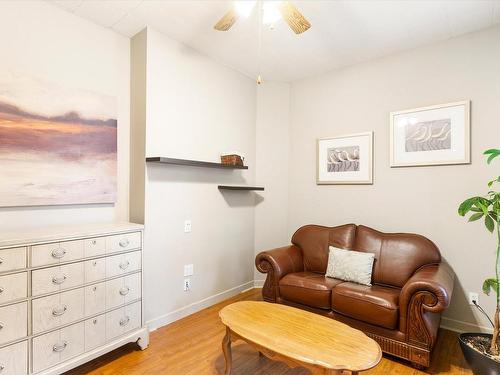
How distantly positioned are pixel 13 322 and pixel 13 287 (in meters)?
0.21

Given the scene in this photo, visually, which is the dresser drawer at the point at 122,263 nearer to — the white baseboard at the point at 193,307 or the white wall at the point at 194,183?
the white wall at the point at 194,183

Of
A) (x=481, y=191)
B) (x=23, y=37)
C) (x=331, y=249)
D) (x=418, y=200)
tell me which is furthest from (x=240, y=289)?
(x=23, y=37)

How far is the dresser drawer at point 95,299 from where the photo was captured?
6.60 feet

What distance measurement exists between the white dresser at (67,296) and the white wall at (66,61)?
386 millimetres

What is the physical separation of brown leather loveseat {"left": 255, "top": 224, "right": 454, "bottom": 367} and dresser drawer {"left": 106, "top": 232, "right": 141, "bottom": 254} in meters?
1.28

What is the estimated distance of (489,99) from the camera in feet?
8.45

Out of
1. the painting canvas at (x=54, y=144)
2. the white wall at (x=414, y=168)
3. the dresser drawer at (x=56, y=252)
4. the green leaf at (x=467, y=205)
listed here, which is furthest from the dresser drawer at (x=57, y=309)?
the green leaf at (x=467, y=205)

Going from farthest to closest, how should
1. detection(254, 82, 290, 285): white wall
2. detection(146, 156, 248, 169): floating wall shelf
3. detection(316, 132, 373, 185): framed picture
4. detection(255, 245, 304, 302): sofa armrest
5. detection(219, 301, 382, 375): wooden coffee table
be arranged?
detection(254, 82, 290, 285): white wall, detection(316, 132, 373, 185): framed picture, detection(255, 245, 304, 302): sofa armrest, detection(146, 156, 248, 169): floating wall shelf, detection(219, 301, 382, 375): wooden coffee table

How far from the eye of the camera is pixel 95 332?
2.04 m

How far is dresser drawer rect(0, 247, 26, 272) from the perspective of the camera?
1.64 m

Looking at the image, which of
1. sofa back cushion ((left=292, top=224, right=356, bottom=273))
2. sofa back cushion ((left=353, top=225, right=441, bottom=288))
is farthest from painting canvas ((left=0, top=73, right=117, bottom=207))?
sofa back cushion ((left=353, top=225, right=441, bottom=288))

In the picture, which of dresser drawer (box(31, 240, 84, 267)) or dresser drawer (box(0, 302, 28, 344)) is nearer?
dresser drawer (box(0, 302, 28, 344))

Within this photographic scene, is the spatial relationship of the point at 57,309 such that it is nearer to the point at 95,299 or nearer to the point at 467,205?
the point at 95,299

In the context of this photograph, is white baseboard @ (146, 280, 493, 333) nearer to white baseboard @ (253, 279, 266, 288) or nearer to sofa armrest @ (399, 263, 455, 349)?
white baseboard @ (253, 279, 266, 288)
